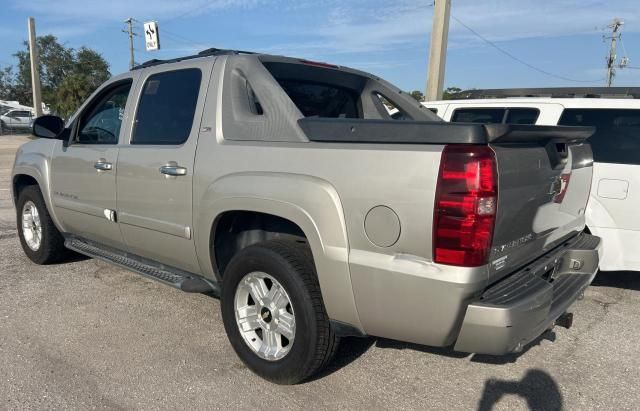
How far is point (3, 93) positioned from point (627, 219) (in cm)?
8066

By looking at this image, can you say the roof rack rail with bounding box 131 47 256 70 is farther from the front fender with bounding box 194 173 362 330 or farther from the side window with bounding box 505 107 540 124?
the side window with bounding box 505 107 540 124

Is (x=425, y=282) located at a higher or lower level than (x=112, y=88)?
lower

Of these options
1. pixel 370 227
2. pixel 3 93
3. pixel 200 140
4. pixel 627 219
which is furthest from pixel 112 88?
→ pixel 3 93

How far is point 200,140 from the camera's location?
3.36m

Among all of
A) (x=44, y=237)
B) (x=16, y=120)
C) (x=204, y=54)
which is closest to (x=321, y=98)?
(x=204, y=54)

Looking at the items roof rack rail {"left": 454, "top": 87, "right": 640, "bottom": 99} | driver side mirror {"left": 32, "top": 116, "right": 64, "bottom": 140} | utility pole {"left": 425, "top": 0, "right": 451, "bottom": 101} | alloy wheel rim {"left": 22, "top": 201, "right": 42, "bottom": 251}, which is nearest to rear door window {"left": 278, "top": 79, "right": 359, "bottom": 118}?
driver side mirror {"left": 32, "top": 116, "right": 64, "bottom": 140}

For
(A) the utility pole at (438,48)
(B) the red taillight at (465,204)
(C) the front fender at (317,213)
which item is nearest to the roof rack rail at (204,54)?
(C) the front fender at (317,213)

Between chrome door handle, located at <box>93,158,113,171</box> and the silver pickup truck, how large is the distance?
0.08 ft

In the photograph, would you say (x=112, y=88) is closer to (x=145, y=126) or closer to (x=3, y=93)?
(x=145, y=126)

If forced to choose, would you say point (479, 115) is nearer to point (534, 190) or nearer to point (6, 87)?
point (534, 190)

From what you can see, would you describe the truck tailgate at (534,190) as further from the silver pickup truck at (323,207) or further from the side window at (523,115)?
the side window at (523,115)

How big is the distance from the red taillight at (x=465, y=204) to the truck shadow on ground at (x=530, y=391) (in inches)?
42.8

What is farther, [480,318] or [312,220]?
[312,220]

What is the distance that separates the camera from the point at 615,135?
15.0ft
